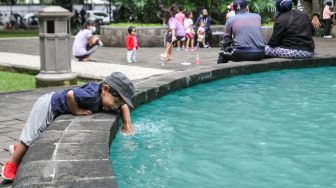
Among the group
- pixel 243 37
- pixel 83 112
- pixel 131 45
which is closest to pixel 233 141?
pixel 83 112

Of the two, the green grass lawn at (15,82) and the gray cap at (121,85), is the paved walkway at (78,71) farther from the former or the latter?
the gray cap at (121,85)

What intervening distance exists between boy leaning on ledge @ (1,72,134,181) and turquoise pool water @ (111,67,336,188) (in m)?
0.52

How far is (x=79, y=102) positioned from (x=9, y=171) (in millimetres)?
1134

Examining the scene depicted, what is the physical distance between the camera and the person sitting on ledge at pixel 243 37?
10906 mm

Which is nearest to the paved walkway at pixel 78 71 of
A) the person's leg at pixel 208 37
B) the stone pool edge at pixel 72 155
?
the stone pool edge at pixel 72 155

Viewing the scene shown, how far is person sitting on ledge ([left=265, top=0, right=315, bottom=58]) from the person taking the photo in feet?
37.0

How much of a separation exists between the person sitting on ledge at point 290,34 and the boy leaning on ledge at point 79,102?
6.91 m

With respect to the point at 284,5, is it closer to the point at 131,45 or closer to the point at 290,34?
the point at 290,34

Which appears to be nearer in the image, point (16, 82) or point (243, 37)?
point (16, 82)

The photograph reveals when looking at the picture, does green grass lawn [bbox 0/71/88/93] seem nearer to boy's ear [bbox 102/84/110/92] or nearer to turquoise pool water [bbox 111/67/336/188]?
turquoise pool water [bbox 111/67/336/188]

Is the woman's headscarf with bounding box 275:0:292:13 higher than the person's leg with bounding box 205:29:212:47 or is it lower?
higher

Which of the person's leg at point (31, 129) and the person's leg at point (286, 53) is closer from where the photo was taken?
the person's leg at point (31, 129)

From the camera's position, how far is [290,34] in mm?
11320

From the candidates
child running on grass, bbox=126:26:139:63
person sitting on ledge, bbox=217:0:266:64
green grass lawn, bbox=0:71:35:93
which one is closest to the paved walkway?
child running on grass, bbox=126:26:139:63
